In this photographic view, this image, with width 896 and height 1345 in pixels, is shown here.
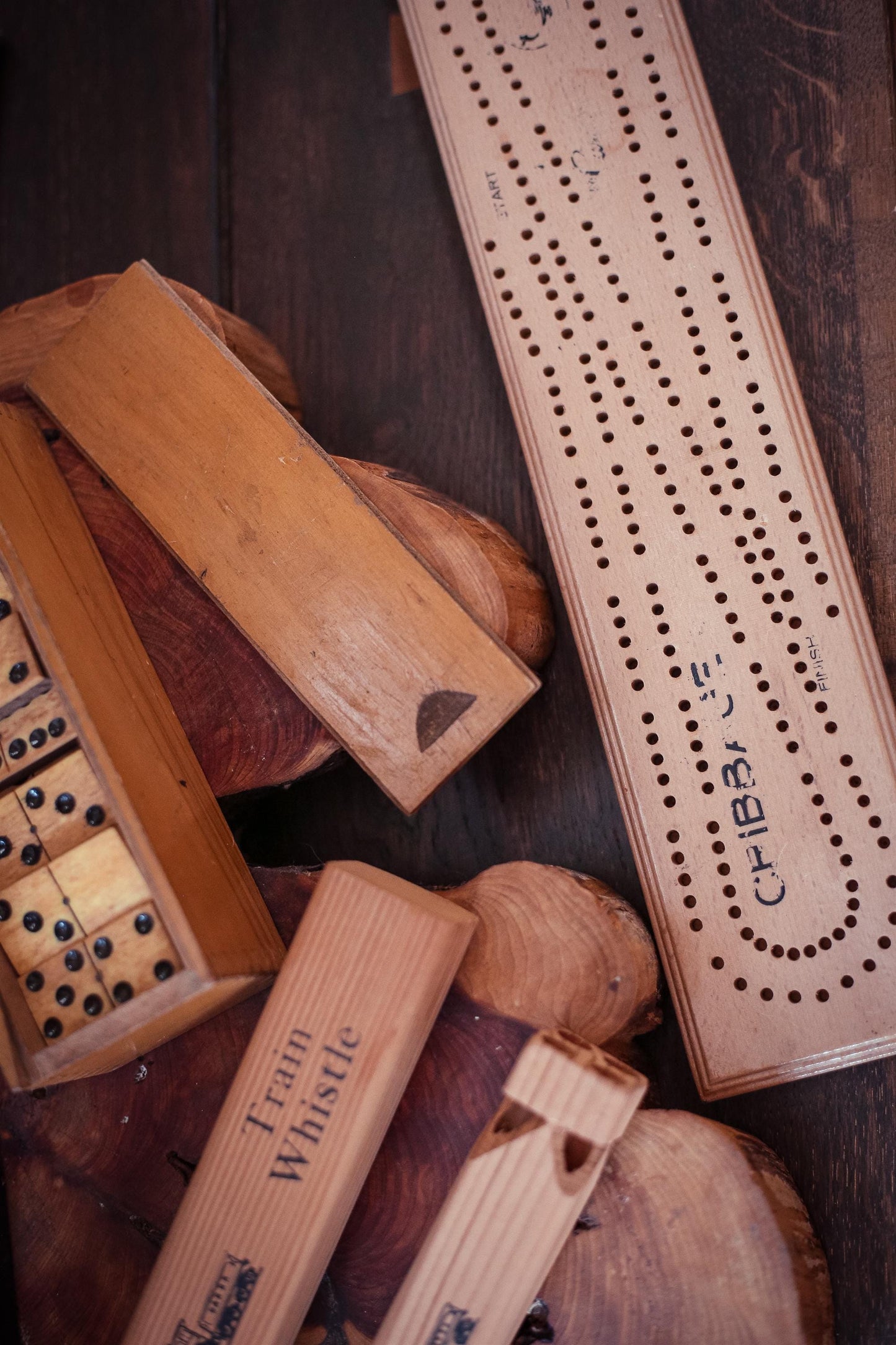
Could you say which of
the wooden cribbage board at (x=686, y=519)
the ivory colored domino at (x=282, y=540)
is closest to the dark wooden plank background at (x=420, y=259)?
the wooden cribbage board at (x=686, y=519)

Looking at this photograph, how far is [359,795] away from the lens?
1064 millimetres

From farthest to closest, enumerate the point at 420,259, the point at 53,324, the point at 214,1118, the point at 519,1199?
the point at 420,259 → the point at 53,324 → the point at 214,1118 → the point at 519,1199

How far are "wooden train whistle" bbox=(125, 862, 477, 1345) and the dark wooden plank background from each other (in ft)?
0.89

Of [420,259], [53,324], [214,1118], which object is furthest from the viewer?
[420,259]

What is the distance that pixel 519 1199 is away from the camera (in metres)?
0.70

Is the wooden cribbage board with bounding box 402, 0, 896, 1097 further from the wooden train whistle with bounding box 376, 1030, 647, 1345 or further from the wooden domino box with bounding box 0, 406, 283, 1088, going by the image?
the wooden domino box with bounding box 0, 406, 283, 1088

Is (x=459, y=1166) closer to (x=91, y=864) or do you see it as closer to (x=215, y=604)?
(x=91, y=864)

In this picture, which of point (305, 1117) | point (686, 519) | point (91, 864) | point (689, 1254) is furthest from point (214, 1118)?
point (686, 519)

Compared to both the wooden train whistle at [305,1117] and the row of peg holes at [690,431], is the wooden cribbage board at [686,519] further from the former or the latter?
the wooden train whistle at [305,1117]

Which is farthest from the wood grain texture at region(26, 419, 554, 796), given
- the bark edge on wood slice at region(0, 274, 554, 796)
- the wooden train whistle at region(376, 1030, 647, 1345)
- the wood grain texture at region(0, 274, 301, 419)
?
the wooden train whistle at region(376, 1030, 647, 1345)

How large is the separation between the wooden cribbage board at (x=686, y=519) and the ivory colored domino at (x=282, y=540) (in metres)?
0.17

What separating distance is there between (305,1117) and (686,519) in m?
0.63

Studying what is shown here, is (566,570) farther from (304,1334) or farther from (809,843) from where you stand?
(304,1334)

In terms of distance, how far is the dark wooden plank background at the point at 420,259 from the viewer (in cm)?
96
